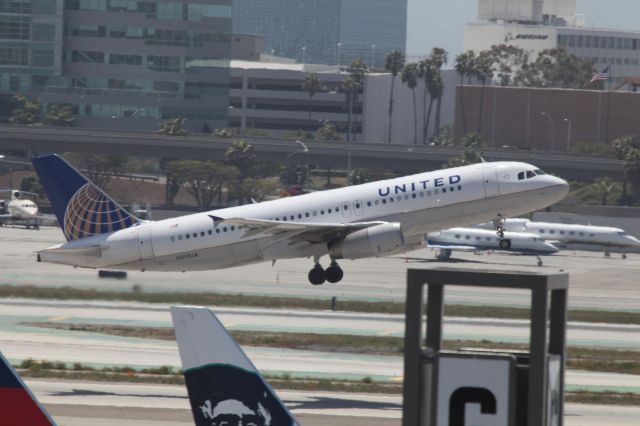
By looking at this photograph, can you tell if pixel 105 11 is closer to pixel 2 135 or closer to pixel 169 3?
pixel 169 3

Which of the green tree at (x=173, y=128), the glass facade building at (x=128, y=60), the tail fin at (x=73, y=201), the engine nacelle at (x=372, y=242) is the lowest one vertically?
the engine nacelle at (x=372, y=242)

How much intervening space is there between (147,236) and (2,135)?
353ft

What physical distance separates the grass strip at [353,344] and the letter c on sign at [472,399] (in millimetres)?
30106

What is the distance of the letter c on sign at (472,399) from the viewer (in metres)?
14.2

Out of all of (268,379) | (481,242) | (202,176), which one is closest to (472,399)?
(268,379)

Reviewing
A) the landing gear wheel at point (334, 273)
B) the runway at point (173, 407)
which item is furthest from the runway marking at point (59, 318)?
the runway at point (173, 407)

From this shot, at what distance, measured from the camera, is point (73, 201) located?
5178cm

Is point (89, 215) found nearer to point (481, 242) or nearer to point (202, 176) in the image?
point (481, 242)

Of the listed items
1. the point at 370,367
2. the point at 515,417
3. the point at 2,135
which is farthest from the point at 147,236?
the point at 2,135

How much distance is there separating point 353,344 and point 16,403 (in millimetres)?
28482

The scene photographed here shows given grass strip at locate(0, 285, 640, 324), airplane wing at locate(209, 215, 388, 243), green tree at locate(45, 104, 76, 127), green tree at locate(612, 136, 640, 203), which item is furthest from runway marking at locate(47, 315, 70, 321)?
green tree at locate(45, 104, 76, 127)

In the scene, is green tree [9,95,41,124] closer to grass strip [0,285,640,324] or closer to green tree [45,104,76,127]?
green tree [45,104,76,127]

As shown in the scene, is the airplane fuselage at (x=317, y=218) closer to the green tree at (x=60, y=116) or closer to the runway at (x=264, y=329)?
the runway at (x=264, y=329)

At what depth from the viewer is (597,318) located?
5897 centimetres
